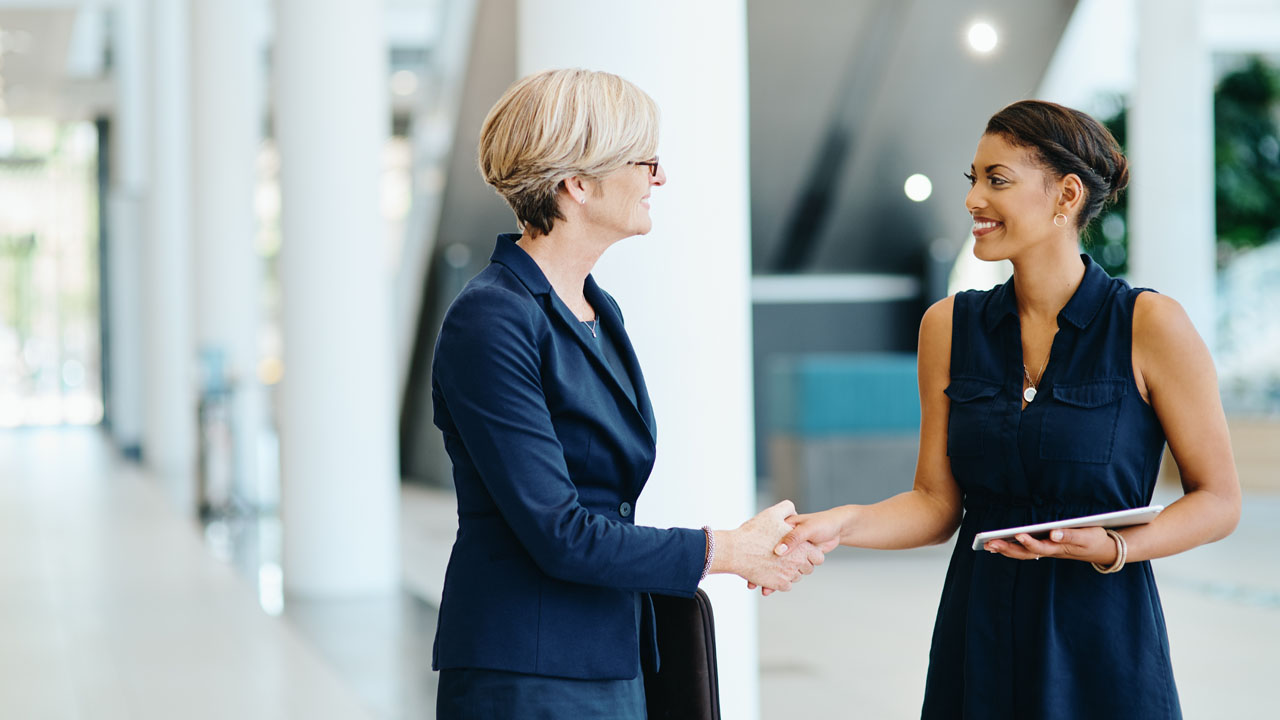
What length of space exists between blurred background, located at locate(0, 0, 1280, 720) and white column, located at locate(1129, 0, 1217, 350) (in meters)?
0.03

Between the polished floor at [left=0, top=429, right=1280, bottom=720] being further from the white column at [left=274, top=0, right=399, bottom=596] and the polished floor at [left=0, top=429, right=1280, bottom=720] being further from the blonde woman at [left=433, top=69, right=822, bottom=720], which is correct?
the blonde woman at [left=433, top=69, right=822, bottom=720]

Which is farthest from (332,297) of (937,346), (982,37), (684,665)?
(684,665)

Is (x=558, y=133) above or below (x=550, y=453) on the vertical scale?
above

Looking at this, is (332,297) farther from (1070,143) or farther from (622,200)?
(1070,143)

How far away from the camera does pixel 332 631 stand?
6.28m

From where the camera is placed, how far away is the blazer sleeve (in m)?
1.65

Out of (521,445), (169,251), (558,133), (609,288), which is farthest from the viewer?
(169,251)

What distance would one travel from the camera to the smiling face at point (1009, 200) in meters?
1.98

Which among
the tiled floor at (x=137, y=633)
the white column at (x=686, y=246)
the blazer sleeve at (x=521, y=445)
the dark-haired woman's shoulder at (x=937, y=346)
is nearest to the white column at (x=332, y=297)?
the tiled floor at (x=137, y=633)

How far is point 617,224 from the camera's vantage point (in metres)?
1.87

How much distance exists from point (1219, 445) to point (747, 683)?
1.50m

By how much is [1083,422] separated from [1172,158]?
10.5m

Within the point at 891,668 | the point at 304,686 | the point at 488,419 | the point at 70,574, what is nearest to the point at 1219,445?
the point at 488,419

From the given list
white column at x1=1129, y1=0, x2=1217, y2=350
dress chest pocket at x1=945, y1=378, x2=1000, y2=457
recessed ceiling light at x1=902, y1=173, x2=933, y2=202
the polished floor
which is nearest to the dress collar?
dress chest pocket at x1=945, y1=378, x2=1000, y2=457
